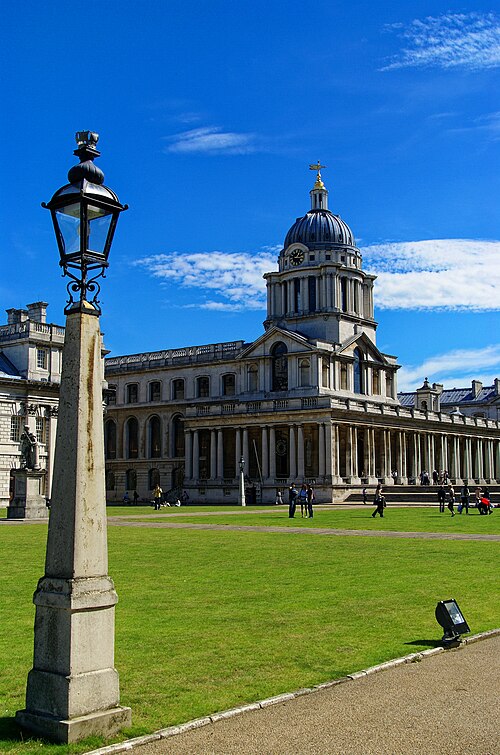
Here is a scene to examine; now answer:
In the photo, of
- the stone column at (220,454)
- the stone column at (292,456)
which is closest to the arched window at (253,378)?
the stone column at (220,454)

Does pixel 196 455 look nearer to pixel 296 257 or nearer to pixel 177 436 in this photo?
pixel 177 436

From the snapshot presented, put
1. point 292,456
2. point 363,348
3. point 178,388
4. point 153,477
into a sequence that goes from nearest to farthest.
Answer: point 292,456
point 363,348
point 153,477
point 178,388

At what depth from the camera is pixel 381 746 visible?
715cm

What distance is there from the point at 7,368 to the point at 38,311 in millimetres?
7058

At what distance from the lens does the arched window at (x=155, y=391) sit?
326 ft

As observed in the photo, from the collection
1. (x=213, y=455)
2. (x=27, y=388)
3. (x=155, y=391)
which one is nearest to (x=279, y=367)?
(x=213, y=455)

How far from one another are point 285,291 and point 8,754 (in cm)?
8336

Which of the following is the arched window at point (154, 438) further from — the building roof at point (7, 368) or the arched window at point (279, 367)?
the building roof at point (7, 368)

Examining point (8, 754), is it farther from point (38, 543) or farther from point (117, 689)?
point (38, 543)

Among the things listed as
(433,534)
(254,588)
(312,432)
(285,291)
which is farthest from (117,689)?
(285,291)

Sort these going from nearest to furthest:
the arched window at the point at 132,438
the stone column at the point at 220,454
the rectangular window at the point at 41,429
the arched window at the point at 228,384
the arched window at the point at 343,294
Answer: the rectangular window at the point at 41,429
the stone column at the point at 220,454
the arched window at the point at 343,294
the arched window at the point at 228,384
the arched window at the point at 132,438

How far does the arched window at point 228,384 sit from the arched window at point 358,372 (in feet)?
46.6

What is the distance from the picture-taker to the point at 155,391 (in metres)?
100

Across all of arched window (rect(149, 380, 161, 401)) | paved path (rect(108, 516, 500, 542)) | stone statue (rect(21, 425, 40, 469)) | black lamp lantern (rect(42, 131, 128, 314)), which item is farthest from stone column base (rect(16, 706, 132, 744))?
arched window (rect(149, 380, 161, 401))
